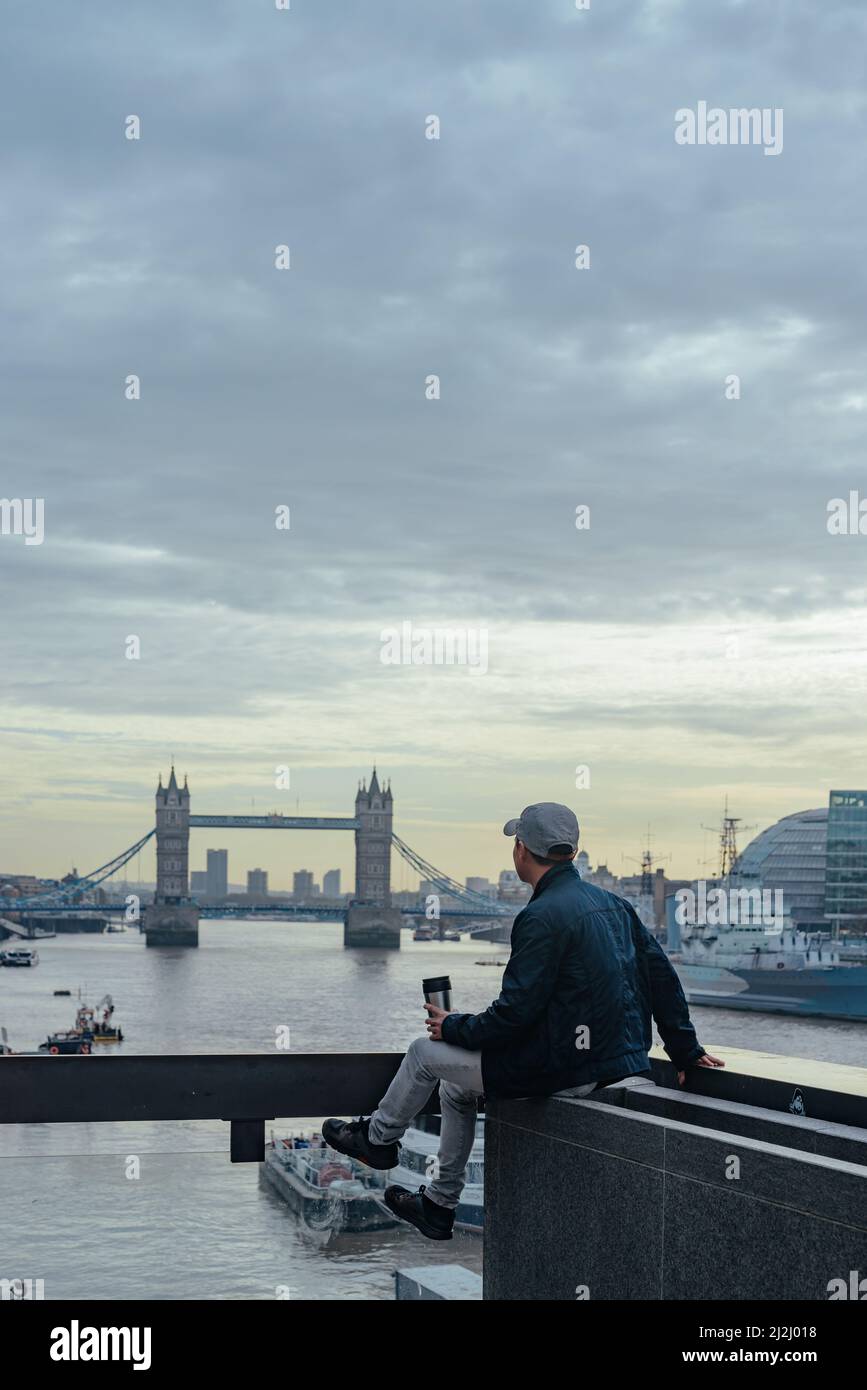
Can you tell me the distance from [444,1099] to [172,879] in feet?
400

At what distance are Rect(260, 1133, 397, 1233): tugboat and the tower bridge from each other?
255ft

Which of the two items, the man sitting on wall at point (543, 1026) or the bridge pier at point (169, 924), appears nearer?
the man sitting on wall at point (543, 1026)

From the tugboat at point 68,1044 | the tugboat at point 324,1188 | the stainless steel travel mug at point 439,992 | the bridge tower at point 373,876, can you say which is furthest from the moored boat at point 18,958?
the stainless steel travel mug at point 439,992

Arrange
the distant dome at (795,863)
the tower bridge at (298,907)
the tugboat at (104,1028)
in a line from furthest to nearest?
1. the tower bridge at (298,907)
2. the distant dome at (795,863)
3. the tugboat at (104,1028)

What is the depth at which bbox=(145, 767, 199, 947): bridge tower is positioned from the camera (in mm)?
114938

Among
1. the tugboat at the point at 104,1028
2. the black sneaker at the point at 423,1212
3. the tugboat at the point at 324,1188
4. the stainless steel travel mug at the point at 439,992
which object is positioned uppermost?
the stainless steel travel mug at the point at 439,992

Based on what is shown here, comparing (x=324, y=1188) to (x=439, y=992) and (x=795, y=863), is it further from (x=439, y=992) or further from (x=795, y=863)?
(x=795, y=863)

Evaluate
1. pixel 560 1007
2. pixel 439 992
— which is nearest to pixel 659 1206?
pixel 560 1007

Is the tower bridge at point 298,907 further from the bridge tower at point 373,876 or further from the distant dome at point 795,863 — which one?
the distant dome at point 795,863

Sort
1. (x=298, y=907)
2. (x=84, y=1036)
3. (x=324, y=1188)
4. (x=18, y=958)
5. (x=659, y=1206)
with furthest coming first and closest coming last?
(x=298, y=907) < (x=18, y=958) < (x=84, y=1036) < (x=324, y=1188) < (x=659, y=1206)

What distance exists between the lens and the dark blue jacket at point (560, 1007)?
3254mm

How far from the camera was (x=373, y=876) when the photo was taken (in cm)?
11969

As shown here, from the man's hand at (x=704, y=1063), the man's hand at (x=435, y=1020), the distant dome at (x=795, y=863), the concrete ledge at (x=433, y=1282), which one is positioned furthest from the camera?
the distant dome at (x=795, y=863)

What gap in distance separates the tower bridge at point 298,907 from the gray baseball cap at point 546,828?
10051 centimetres
